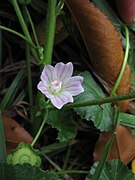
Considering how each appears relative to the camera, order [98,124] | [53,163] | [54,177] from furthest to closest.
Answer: [53,163] → [98,124] → [54,177]

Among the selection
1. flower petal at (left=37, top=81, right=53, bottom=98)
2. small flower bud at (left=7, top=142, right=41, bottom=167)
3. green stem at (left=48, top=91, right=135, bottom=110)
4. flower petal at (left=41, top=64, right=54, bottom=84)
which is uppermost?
flower petal at (left=41, top=64, right=54, bottom=84)

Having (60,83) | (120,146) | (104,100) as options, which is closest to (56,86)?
(60,83)

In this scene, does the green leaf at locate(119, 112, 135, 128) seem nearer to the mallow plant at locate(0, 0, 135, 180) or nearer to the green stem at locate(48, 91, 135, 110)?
the mallow plant at locate(0, 0, 135, 180)

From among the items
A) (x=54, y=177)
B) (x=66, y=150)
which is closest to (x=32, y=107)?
(x=66, y=150)

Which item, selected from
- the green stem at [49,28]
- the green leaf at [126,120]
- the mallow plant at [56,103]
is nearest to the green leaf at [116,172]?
the mallow plant at [56,103]

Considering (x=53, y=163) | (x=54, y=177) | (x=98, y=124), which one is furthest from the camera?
(x=53, y=163)

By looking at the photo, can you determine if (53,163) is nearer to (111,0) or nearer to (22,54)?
(22,54)

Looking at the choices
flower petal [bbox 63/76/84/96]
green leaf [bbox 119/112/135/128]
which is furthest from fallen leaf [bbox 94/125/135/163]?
flower petal [bbox 63/76/84/96]

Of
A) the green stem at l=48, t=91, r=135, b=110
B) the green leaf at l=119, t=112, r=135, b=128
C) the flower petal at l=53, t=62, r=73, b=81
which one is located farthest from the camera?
the green leaf at l=119, t=112, r=135, b=128
